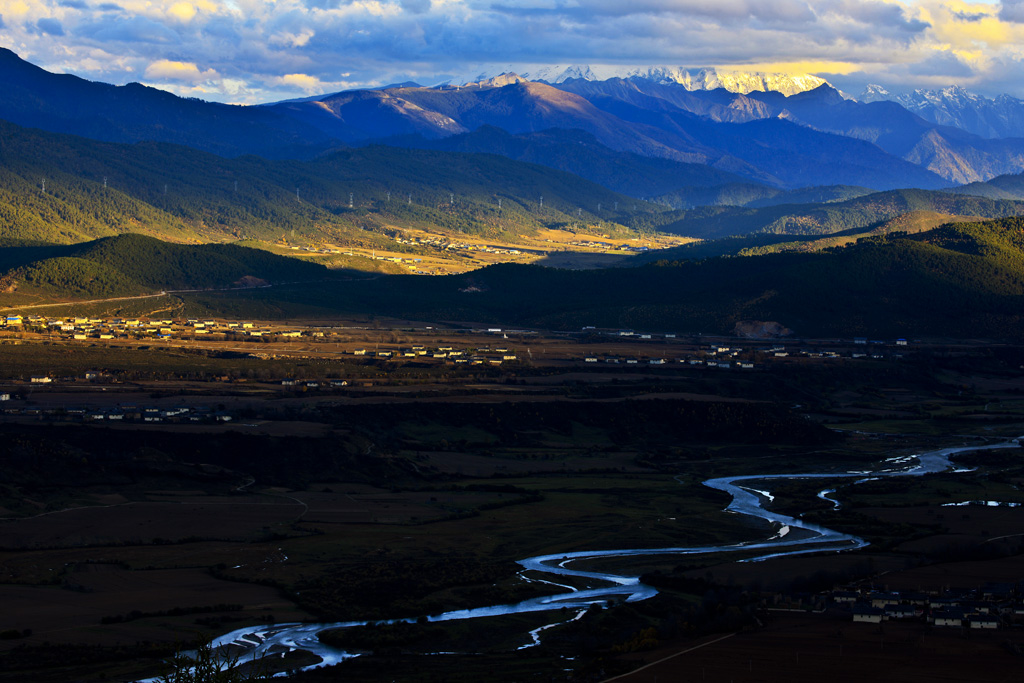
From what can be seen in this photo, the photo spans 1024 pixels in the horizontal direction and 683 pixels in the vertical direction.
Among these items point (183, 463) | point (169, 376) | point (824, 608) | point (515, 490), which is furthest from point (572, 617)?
point (169, 376)

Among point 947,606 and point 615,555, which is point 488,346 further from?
point 947,606

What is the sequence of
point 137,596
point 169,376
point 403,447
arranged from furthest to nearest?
point 169,376 < point 403,447 < point 137,596

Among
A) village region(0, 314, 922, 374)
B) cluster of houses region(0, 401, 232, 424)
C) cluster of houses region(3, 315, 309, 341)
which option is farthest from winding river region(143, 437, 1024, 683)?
cluster of houses region(3, 315, 309, 341)

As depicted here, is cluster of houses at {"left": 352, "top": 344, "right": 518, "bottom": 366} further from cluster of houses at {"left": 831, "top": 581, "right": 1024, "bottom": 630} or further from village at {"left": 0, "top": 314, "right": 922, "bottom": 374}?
cluster of houses at {"left": 831, "top": 581, "right": 1024, "bottom": 630}

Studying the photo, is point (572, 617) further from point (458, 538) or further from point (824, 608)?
point (458, 538)

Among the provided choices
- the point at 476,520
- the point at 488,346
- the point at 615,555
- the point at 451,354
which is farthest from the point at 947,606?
the point at 488,346

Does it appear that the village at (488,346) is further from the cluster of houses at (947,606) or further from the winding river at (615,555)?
the cluster of houses at (947,606)
